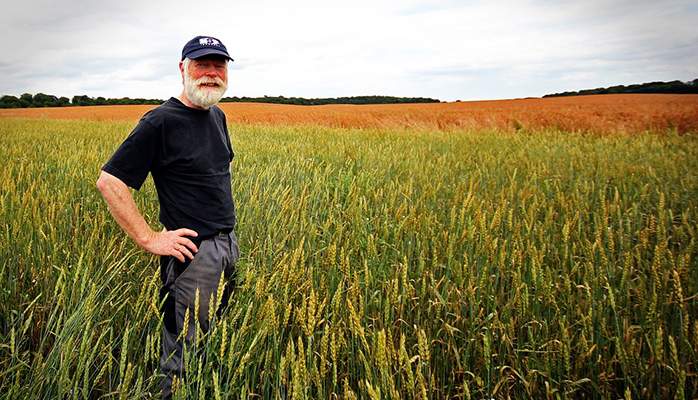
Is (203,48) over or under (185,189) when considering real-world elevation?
over

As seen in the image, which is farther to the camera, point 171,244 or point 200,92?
point 200,92

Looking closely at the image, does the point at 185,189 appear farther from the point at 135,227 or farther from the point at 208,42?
the point at 208,42

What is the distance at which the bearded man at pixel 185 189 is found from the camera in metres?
1.56

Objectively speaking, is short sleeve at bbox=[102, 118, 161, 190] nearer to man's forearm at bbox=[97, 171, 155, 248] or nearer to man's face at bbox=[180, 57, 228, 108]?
man's forearm at bbox=[97, 171, 155, 248]

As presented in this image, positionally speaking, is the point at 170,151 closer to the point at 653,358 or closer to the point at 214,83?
the point at 214,83

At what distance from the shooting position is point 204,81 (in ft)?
A: 5.72

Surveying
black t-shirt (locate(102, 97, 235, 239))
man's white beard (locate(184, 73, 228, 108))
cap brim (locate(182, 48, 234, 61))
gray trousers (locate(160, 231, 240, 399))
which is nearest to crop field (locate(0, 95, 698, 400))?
gray trousers (locate(160, 231, 240, 399))

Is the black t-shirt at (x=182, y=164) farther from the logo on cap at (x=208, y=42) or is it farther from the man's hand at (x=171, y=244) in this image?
the logo on cap at (x=208, y=42)

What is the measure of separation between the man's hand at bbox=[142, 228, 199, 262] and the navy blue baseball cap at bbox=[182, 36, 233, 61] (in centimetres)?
76

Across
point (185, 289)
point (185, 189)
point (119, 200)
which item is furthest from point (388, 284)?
point (119, 200)

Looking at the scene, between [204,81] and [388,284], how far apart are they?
1.17m

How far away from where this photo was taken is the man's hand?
156 cm

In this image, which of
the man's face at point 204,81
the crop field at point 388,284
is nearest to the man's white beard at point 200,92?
the man's face at point 204,81

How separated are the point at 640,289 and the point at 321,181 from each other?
8.85 feet
